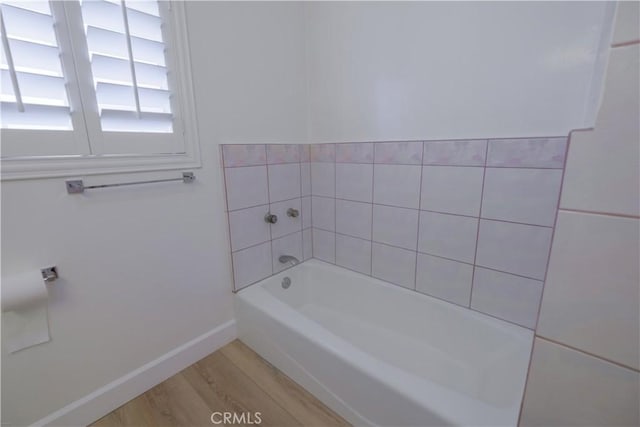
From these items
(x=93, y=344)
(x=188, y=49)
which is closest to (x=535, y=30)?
(x=188, y=49)

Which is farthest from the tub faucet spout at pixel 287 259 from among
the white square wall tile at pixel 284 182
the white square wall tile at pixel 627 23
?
the white square wall tile at pixel 627 23

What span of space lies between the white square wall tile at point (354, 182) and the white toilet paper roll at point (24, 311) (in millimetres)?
1423

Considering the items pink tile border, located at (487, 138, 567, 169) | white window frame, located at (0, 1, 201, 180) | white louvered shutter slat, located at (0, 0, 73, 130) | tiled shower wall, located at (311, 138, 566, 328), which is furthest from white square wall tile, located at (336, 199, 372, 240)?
white louvered shutter slat, located at (0, 0, 73, 130)

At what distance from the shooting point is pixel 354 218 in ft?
5.74

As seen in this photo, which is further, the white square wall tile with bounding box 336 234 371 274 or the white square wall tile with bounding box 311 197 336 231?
the white square wall tile with bounding box 311 197 336 231

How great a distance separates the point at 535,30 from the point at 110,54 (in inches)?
63.0

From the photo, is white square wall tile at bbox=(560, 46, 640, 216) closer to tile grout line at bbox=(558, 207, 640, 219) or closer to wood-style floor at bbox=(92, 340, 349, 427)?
tile grout line at bbox=(558, 207, 640, 219)

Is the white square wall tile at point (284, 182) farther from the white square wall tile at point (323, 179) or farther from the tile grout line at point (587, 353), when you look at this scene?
the tile grout line at point (587, 353)

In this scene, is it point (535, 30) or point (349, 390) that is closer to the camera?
point (535, 30)

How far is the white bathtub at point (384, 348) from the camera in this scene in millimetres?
959

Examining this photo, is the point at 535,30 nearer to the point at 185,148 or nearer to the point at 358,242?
the point at 358,242

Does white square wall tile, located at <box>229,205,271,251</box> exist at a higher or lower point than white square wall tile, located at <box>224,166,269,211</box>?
lower

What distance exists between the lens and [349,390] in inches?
44.4

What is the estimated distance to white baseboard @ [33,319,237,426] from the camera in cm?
112
